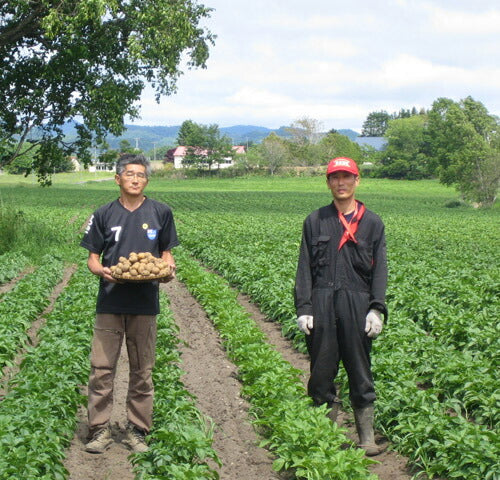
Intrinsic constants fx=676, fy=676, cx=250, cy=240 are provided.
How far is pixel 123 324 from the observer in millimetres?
5379

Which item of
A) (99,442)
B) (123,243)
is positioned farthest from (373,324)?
(99,442)

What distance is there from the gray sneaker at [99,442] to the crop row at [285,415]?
1266mm

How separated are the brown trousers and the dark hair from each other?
3.79 feet

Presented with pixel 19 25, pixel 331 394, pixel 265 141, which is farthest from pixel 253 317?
pixel 265 141

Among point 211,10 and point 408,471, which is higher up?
point 211,10

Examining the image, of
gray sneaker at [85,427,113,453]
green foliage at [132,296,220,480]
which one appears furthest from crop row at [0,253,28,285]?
gray sneaker at [85,427,113,453]

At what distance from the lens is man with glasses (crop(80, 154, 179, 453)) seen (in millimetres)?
5293

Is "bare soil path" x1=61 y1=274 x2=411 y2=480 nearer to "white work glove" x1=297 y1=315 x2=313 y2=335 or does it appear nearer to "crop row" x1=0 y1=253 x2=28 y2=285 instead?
"white work glove" x1=297 y1=315 x2=313 y2=335

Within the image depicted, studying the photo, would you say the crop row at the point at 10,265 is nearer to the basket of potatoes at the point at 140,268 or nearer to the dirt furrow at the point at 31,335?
the dirt furrow at the point at 31,335

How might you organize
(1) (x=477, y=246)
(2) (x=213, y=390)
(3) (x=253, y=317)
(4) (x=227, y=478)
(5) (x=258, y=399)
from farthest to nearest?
(1) (x=477, y=246), (3) (x=253, y=317), (2) (x=213, y=390), (5) (x=258, y=399), (4) (x=227, y=478)

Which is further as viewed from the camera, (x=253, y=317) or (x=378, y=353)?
(x=253, y=317)

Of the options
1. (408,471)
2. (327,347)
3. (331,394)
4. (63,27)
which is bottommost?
(408,471)

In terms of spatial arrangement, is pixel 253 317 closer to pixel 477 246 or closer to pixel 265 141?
pixel 477 246

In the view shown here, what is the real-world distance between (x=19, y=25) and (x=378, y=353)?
1371 centimetres
